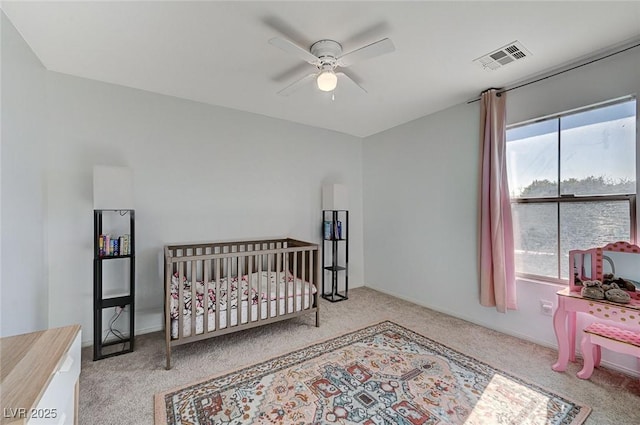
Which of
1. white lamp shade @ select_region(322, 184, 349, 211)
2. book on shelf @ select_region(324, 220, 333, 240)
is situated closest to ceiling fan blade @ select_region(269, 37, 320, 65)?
white lamp shade @ select_region(322, 184, 349, 211)

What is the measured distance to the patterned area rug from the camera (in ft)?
5.25

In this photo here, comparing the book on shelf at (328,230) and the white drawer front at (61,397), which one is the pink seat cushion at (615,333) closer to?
the book on shelf at (328,230)

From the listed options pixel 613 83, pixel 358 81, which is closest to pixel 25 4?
pixel 358 81

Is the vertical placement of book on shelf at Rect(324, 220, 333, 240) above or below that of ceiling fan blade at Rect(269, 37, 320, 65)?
below

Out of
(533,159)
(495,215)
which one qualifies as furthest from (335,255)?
(533,159)

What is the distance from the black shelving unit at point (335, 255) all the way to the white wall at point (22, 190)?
→ 290 centimetres

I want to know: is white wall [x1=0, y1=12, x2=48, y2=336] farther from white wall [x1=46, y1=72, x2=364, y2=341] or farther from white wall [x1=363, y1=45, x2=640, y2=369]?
white wall [x1=363, y1=45, x2=640, y2=369]

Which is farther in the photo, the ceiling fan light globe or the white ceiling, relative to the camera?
the ceiling fan light globe

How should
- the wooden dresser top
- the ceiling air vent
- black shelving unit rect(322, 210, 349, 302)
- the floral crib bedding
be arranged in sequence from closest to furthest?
the wooden dresser top, the ceiling air vent, the floral crib bedding, black shelving unit rect(322, 210, 349, 302)

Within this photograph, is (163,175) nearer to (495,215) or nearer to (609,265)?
(495,215)

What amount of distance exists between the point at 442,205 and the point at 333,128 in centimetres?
188

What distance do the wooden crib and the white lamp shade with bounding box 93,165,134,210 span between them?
0.54 m

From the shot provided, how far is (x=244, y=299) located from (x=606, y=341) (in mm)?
2726

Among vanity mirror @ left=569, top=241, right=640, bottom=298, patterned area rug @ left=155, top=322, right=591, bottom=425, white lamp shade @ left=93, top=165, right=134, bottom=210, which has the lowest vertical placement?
patterned area rug @ left=155, top=322, right=591, bottom=425
